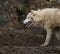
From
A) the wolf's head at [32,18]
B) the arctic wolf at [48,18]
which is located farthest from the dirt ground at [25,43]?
the wolf's head at [32,18]

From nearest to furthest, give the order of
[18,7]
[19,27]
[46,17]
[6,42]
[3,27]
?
1. [46,17]
2. [6,42]
3. [3,27]
4. [19,27]
5. [18,7]

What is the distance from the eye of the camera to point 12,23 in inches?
577

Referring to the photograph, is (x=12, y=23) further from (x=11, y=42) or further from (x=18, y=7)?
(x=11, y=42)

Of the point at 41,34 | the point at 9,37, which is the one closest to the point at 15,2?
the point at 41,34

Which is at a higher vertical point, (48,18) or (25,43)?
(48,18)

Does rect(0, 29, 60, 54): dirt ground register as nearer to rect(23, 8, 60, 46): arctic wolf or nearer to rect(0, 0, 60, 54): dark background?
rect(0, 0, 60, 54): dark background

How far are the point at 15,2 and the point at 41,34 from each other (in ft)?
11.0

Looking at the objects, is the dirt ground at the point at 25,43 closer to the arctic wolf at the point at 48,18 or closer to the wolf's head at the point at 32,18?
the arctic wolf at the point at 48,18

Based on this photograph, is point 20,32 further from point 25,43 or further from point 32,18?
point 32,18

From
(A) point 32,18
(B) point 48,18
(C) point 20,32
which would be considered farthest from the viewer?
(C) point 20,32

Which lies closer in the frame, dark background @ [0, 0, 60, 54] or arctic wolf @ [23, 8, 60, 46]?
dark background @ [0, 0, 60, 54]

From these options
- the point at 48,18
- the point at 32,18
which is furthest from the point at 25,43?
the point at 48,18

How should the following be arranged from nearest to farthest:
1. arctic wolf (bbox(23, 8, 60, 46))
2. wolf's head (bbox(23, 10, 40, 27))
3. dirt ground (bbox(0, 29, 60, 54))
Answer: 1. dirt ground (bbox(0, 29, 60, 54))
2. arctic wolf (bbox(23, 8, 60, 46))
3. wolf's head (bbox(23, 10, 40, 27))

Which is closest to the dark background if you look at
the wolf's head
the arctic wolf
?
the arctic wolf
